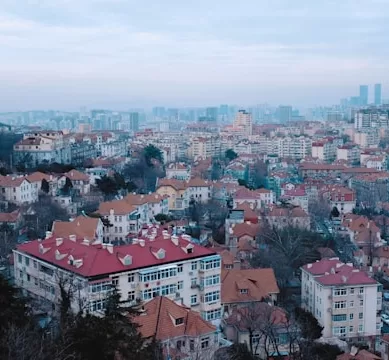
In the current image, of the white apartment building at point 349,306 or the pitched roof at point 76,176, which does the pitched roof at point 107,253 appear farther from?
the pitched roof at point 76,176

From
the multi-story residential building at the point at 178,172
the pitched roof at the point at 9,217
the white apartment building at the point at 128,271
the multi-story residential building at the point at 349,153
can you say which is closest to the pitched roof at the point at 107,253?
the white apartment building at the point at 128,271

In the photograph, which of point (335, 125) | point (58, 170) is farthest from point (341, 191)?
point (335, 125)

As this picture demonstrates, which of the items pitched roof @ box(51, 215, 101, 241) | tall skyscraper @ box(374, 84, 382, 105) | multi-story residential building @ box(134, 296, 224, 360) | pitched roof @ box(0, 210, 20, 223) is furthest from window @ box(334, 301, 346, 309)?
tall skyscraper @ box(374, 84, 382, 105)

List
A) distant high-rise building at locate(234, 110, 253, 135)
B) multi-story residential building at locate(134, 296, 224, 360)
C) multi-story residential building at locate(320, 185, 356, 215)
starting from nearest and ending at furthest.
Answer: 1. multi-story residential building at locate(134, 296, 224, 360)
2. multi-story residential building at locate(320, 185, 356, 215)
3. distant high-rise building at locate(234, 110, 253, 135)

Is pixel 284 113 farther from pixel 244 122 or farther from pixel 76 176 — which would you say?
pixel 76 176

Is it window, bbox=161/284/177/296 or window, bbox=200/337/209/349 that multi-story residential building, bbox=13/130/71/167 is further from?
window, bbox=200/337/209/349

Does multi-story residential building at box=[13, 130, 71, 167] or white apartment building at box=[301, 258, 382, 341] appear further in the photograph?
multi-story residential building at box=[13, 130, 71, 167]
